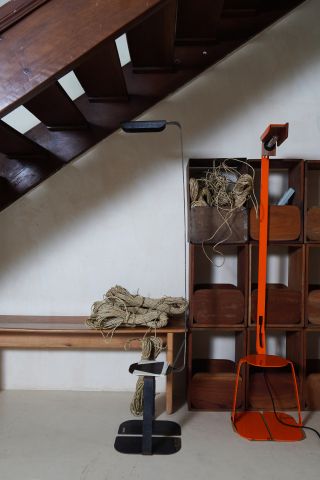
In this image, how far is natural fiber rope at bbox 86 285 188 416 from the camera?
5.87 feet

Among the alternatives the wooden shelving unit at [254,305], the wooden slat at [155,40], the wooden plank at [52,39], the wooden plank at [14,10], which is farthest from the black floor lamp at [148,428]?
the wooden plank at [14,10]

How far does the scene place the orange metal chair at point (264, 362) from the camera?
5.26 ft

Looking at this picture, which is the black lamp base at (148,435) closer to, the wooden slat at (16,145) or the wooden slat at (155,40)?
the wooden slat at (16,145)

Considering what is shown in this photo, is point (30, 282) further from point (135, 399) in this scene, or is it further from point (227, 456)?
point (227, 456)

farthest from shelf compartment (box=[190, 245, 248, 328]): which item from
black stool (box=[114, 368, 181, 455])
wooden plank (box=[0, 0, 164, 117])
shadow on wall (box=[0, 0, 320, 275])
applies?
wooden plank (box=[0, 0, 164, 117])

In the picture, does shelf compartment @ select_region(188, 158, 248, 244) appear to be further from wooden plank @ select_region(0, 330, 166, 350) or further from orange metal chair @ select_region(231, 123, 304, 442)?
wooden plank @ select_region(0, 330, 166, 350)

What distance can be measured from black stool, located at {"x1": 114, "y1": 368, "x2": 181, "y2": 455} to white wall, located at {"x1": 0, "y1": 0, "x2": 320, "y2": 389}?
49cm

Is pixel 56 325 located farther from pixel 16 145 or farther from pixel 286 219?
pixel 286 219

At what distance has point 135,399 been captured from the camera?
5.84ft

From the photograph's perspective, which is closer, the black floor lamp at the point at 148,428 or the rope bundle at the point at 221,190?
the black floor lamp at the point at 148,428

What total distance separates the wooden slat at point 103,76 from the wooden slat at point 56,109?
5.5 inches

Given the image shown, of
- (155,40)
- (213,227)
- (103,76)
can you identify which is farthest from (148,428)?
(155,40)

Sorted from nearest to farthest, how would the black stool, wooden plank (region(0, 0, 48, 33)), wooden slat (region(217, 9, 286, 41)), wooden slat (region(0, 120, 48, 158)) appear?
1. wooden plank (region(0, 0, 48, 33))
2. the black stool
3. wooden slat (region(0, 120, 48, 158))
4. wooden slat (region(217, 9, 286, 41))

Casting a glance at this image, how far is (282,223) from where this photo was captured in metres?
1.79
